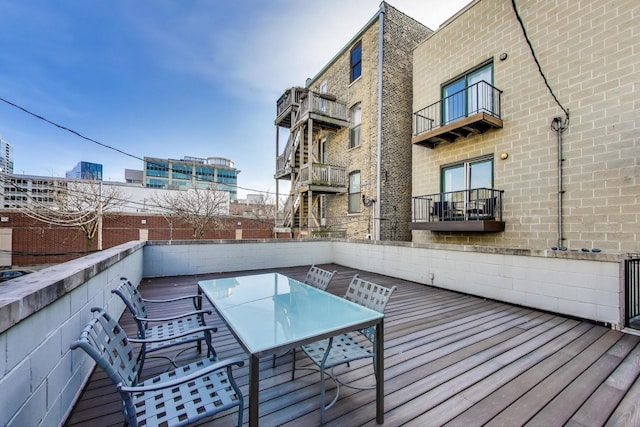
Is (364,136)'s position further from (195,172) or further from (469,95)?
(195,172)

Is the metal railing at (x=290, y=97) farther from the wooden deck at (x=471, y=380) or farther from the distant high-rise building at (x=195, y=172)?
the distant high-rise building at (x=195, y=172)

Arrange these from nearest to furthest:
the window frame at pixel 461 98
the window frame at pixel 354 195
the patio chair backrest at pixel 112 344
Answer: the patio chair backrest at pixel 112 344 < the window frame at pixel 461 98 < the window frame at pixel 354 195

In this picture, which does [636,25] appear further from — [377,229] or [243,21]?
[243,21]

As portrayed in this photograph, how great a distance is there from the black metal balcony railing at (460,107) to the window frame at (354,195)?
2769 millimetres

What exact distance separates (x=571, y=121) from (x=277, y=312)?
23.2 feet

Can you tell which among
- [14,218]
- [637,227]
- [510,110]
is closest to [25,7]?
[510,110]

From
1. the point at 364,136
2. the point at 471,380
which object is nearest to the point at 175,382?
the point at 471,380

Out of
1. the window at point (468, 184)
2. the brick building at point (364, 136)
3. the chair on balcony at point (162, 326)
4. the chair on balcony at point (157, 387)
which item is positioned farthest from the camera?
the brick building at point (364, 136)

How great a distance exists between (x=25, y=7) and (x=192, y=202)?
43.1ft

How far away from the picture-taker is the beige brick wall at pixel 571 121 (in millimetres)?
4852

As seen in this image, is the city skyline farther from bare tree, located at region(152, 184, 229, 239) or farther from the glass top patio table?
the glass top patio table

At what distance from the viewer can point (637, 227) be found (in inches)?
183

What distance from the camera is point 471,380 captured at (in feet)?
7.45

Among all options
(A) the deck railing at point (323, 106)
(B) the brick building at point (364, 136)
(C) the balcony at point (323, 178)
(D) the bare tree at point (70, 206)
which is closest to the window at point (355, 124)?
(B) the brick building at point (364, 136)
